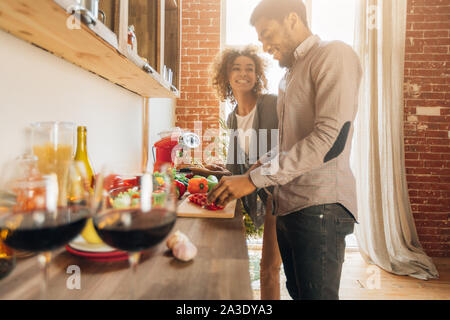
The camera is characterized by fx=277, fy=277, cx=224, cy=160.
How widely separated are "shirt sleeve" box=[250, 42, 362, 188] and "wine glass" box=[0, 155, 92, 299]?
0.60 metres

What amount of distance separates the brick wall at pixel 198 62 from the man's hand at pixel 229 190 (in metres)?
2.30

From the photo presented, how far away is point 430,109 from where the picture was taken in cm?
287

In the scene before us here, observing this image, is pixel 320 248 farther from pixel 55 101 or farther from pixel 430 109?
pixel 430 109

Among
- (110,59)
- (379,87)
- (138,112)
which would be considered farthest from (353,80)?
(379,87)

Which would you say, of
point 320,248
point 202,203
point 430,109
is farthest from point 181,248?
point 430,109

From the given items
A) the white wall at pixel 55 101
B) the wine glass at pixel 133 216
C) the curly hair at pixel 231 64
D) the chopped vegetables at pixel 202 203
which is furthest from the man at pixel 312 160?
the curly hair at pixel 231 64

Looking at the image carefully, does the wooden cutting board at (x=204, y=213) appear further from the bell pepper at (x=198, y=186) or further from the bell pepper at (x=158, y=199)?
the bell pepper at (x=158, y=199)

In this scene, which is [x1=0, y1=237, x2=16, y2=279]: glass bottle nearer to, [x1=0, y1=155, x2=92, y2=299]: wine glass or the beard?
[x1=0, y1=155, x2=92, y2=299]: wine glass

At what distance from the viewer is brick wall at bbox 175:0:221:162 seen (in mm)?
3189

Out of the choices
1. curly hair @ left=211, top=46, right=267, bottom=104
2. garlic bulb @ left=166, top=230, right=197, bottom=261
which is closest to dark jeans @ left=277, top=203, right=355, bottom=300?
garlic bulb @ left=166, top=230, right=197, bottom=261

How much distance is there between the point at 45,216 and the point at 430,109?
11.4 feet

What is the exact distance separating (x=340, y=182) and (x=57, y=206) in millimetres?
943

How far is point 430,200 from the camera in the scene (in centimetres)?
291
